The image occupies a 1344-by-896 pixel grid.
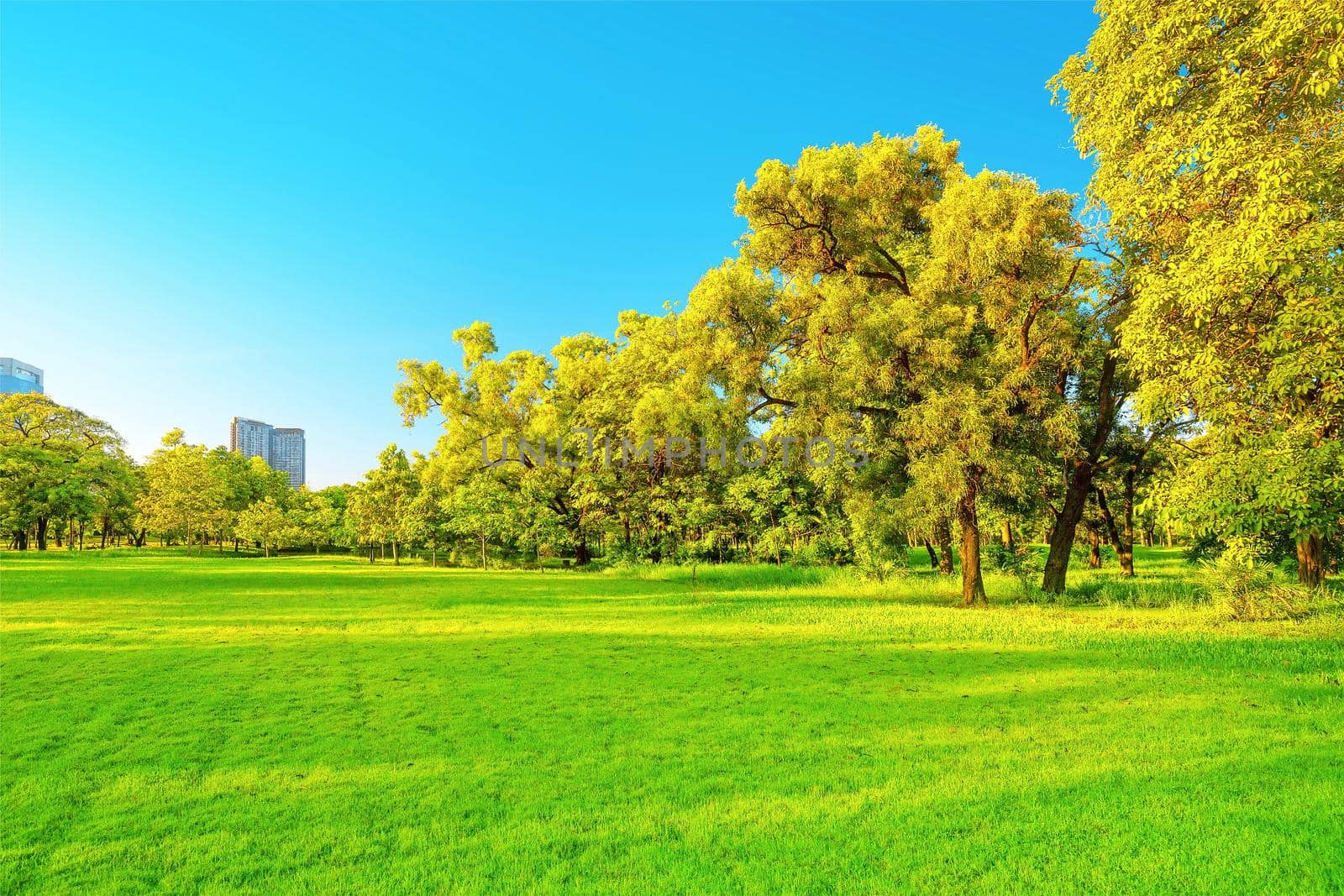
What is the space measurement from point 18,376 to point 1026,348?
238m

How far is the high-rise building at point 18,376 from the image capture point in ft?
549

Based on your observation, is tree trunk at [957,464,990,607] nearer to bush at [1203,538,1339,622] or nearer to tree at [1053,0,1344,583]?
tree at [1053,0,1344,583]

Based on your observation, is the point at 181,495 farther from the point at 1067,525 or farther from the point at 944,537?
the point at 1067,525

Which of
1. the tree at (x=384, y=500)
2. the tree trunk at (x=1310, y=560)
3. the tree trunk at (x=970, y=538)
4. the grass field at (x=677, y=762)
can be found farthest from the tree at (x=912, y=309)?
the tree at (x=384, y=500)

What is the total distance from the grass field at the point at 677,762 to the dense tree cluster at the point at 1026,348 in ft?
15.5

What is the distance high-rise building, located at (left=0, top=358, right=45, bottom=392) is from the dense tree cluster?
666 ft

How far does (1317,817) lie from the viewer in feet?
15.1

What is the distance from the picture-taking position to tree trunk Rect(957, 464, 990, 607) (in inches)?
673

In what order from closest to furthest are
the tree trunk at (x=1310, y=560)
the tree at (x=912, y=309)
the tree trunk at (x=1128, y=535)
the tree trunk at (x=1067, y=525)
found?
the tree at (x=912, y=309), the tree trunk at (x=1067, y=525), the tree trunk at (x=1310, y=560), the tree trunk at (x=1128, y=535)

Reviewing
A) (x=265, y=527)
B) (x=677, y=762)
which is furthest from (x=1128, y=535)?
Answer: (x=265, y=527)

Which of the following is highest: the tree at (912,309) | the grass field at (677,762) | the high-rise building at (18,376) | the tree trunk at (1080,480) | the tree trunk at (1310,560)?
the high-rise building at (18,376)

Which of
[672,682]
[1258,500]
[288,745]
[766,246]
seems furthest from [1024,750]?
[766,246]

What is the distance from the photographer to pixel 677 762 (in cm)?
577
